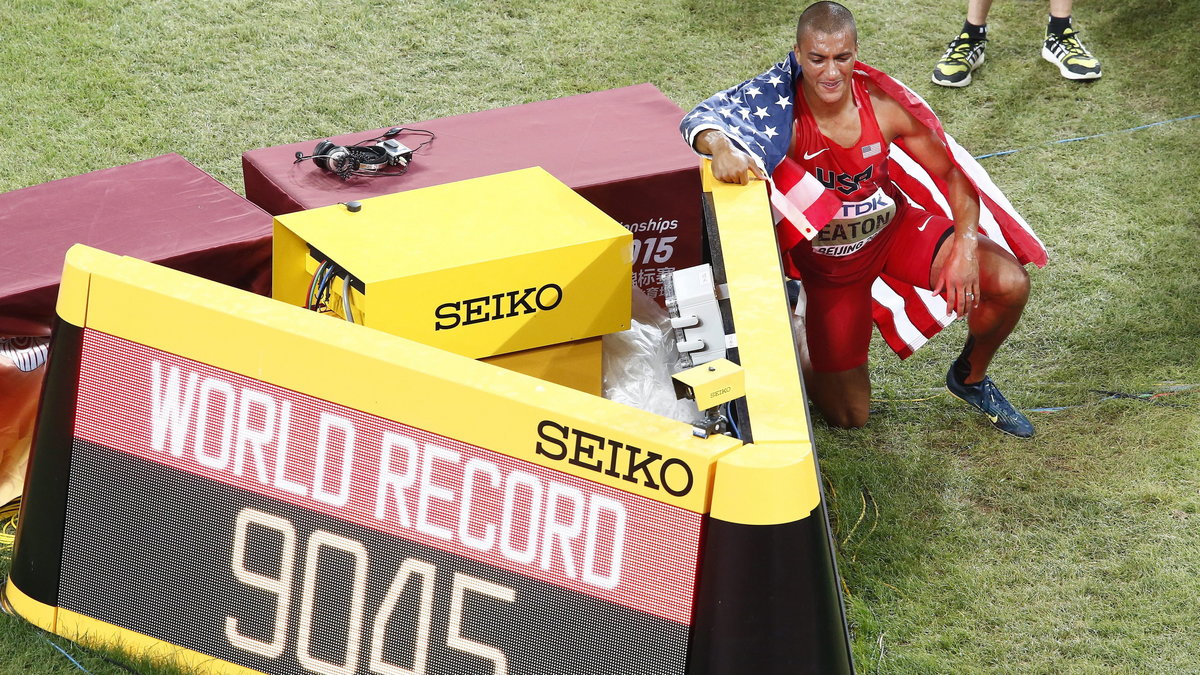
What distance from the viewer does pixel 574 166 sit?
4.57 metres

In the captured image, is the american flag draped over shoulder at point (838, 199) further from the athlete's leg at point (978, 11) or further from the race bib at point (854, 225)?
the athlete's leg at point (978, 11)

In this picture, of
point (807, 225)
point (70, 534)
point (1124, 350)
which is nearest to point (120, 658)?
point (70, 534)

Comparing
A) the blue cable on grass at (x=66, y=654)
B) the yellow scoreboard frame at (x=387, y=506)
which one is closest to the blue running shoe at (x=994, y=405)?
the yellow scoreboard frame at (x=387, y=506)

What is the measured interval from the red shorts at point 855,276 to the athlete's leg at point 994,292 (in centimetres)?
8

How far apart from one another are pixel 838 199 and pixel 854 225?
0.70ft

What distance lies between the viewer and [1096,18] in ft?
25.2

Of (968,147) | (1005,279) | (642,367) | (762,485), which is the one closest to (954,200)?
(1005,279)

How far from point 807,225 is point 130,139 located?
3756mm

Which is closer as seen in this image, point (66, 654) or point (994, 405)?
point (66, 654)

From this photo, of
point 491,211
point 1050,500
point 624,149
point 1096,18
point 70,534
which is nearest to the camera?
point 70,534

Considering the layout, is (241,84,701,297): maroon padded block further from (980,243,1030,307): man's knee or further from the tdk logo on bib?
(980,243,1030,307): man's knee

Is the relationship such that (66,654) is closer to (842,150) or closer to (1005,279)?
(842,150)

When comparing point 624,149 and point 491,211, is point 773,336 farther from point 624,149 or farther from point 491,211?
point 624,149

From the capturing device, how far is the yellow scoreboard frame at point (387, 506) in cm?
259
